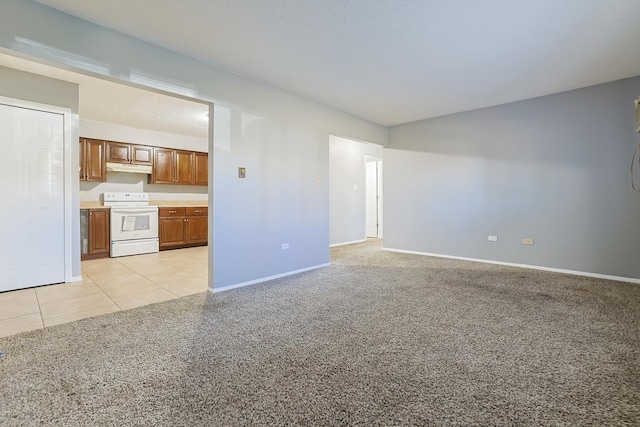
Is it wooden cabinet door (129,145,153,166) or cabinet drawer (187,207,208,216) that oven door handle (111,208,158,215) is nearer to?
cabinet drawer (187,207,208,216)

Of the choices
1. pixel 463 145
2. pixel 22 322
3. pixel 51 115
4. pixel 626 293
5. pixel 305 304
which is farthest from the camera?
pixel 463 145

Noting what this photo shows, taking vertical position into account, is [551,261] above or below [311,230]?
below

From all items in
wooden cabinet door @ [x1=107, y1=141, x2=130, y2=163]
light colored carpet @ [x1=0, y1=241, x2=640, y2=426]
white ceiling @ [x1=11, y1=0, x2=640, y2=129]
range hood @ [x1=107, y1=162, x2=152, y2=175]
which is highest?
white ceiling @ [x1=11, y1=0, x2=640, y2=129]

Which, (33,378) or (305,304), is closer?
(33,378)

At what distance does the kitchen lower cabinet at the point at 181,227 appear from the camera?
6359 millimetres

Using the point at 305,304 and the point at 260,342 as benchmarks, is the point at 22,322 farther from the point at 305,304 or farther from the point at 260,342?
the point at 305,304

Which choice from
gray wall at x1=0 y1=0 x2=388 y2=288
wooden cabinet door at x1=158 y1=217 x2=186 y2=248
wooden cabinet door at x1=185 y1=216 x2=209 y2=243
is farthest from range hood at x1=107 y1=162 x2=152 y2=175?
gray wall at x1=0 y1=0 x2=388 y2=288

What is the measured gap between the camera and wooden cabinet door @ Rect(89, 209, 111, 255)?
536 centimetres

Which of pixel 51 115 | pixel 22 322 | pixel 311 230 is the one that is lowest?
pixel 22 322

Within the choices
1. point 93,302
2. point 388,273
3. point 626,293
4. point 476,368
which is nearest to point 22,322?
point 93,302

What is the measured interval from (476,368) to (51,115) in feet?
16.8

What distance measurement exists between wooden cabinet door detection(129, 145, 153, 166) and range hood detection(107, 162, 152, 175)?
0.09 m

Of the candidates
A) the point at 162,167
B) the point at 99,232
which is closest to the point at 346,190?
the point at 162,167

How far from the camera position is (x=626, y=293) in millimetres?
3334
